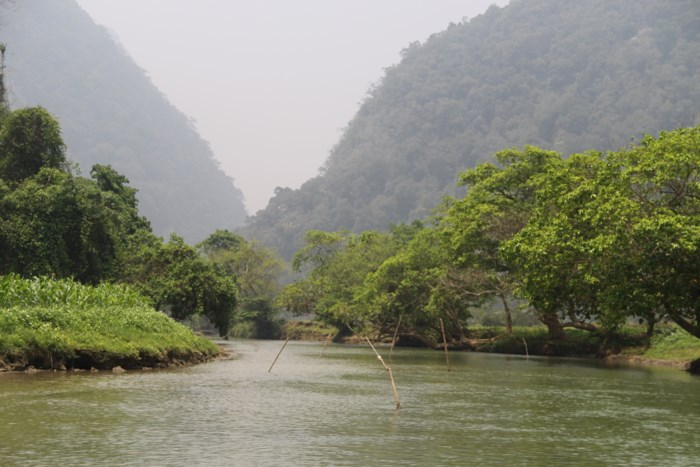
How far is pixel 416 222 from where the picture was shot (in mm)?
84688

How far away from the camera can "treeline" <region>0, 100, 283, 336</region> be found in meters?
41.1

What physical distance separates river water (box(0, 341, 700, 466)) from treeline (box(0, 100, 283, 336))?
66.5 feet

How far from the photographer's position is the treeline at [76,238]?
4106 centimetres

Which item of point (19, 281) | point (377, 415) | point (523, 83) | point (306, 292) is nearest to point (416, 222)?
point (306, 292)

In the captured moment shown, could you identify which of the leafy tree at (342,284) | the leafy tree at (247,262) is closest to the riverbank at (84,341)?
the leafy tree at (342,284)

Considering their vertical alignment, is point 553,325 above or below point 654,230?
below

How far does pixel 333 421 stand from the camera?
14836 mm

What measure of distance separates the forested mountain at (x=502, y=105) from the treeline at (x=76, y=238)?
86415 mm

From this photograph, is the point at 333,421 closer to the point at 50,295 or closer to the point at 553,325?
the point at 50,295

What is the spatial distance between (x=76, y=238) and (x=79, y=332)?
67.6ft

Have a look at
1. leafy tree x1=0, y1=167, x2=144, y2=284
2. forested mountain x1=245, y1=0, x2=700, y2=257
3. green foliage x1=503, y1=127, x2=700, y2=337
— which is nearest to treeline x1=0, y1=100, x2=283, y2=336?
leafy tree x1=0, y1=167, x2=144, y2=284

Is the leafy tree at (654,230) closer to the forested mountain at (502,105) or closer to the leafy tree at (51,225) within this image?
the leafy tree at (51,225)

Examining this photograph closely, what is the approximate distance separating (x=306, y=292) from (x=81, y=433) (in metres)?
69.7

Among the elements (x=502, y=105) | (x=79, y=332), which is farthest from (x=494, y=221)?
(x=502, y=105)
